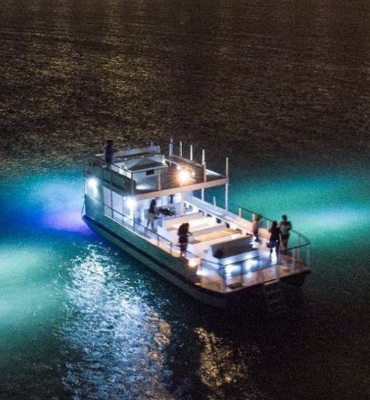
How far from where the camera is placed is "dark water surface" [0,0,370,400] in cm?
2595

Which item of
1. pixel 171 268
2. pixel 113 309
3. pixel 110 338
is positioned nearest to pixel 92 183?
pixel 171 268

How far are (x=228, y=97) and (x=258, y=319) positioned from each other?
48.9m

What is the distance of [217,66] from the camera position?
93.3 meters

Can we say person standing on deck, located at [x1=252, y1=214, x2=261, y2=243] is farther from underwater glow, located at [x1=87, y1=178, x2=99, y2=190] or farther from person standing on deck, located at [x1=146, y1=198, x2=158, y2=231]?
underwater glow, located at [x1=87, y1=178, x2=99, y2=190]

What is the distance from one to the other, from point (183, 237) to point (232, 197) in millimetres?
13865

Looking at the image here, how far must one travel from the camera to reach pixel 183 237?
101 ft

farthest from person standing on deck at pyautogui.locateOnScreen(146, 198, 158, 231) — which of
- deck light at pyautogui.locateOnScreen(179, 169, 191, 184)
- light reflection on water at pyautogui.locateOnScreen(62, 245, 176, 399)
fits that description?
light reflection on water at pyautogui.locateOnScreen(62, 245, 176, 399)

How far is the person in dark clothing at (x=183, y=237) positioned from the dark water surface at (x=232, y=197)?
1860 millimetres

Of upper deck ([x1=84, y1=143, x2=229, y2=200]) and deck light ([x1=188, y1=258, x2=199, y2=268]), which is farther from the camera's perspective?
upper deck ([x1=84, y1=143, x2=229, y2=200])

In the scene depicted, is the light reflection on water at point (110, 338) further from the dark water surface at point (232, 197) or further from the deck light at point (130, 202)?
the deck light at point (130, 202)

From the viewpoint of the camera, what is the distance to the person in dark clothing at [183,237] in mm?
30703

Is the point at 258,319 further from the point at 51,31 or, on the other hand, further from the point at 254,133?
the point at 51,31

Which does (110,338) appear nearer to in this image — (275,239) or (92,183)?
(275,239)

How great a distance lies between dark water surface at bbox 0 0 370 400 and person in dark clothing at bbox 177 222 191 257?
1860mm
